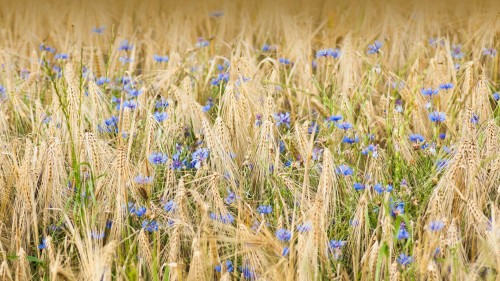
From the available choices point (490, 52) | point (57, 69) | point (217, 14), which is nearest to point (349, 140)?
point (490, 52)

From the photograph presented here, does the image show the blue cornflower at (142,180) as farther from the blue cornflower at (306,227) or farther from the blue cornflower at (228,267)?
the blue cornflower at (306,227)

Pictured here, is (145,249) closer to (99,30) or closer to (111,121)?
(111,121)

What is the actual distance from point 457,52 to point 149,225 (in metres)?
2.27

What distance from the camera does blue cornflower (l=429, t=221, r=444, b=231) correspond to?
2.28 m

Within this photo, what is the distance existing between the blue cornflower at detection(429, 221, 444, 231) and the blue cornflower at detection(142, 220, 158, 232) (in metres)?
0.87

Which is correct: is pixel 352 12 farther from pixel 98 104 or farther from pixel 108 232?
pixel 108 232

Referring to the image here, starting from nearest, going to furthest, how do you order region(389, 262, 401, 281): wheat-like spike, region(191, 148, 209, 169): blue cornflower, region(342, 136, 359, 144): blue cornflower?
region(389, 262, 401, 281): wheat-like spike, region(191, 148, 209, 169): blue cornflower, region(342, 136, 359, 144): blue cornflower

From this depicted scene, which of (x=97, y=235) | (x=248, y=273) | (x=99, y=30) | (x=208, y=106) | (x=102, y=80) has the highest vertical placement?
(x=99, y=30)

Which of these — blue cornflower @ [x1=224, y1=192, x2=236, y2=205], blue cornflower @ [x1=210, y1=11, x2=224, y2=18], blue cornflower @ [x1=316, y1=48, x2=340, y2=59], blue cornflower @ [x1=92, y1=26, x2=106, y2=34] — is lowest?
blue cornflower @ [x1=224, y1=192, x2=236, y2=205]

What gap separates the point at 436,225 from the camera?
7.47 feet

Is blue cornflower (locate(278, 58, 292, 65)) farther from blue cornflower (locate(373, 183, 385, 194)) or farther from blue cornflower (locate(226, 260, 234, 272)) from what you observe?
blue cornflower (locate(226, 260, 234, 272))

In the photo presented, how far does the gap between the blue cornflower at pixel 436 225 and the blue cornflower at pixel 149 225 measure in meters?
0.87

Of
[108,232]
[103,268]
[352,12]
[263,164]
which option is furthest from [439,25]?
[103,268]

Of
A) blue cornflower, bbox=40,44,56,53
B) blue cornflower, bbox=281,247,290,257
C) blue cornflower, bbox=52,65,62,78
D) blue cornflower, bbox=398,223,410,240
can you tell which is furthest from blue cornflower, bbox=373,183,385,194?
blue cornflower, bbox=40,44,56,53
